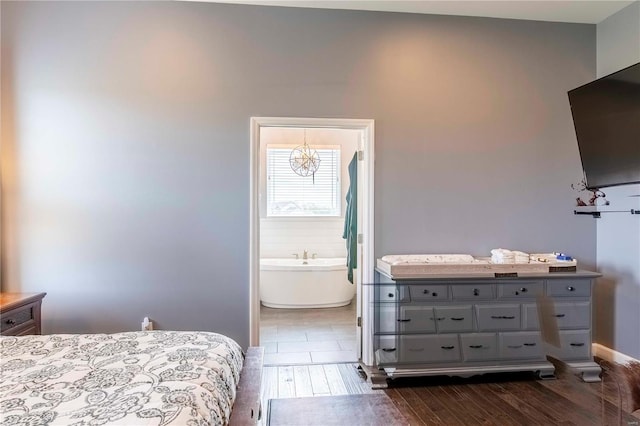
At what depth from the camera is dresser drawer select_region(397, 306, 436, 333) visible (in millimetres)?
2828

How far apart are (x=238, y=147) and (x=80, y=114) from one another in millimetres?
1273

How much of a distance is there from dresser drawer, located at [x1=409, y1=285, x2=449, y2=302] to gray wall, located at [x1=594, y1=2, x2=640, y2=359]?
1.69 m

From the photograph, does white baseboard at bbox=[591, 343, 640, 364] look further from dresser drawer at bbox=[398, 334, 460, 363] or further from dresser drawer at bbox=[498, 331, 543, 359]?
dresser drawer at bbox=[398, 334, 460, 363]

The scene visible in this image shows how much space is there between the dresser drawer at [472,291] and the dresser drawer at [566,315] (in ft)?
1.04

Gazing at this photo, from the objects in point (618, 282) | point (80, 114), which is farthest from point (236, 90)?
point (618, 282)

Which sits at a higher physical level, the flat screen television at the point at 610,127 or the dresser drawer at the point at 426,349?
the flat screen television at the point at 610,127

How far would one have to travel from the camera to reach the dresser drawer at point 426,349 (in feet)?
9.27

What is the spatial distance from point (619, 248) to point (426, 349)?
6.46 ft

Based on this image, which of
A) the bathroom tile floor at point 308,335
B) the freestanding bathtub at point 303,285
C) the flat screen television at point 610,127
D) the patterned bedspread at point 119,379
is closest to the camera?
the patterned bedspread at point 119,379

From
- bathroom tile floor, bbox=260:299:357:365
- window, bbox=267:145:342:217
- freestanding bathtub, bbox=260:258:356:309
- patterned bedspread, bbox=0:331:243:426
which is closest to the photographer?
patterned bedspread, bbox=0:331:243:426

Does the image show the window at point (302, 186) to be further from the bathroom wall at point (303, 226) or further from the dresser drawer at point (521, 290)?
the dresser drawer at point (521, 290)

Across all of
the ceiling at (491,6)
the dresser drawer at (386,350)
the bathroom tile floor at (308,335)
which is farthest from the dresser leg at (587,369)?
the ceiling at (491,6)

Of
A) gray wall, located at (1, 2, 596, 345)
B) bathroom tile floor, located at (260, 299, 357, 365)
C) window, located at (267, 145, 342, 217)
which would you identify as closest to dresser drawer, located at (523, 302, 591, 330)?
gray wall, located at (1, 2, 596, 345)

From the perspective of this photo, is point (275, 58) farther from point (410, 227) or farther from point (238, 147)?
point (410, 227)
